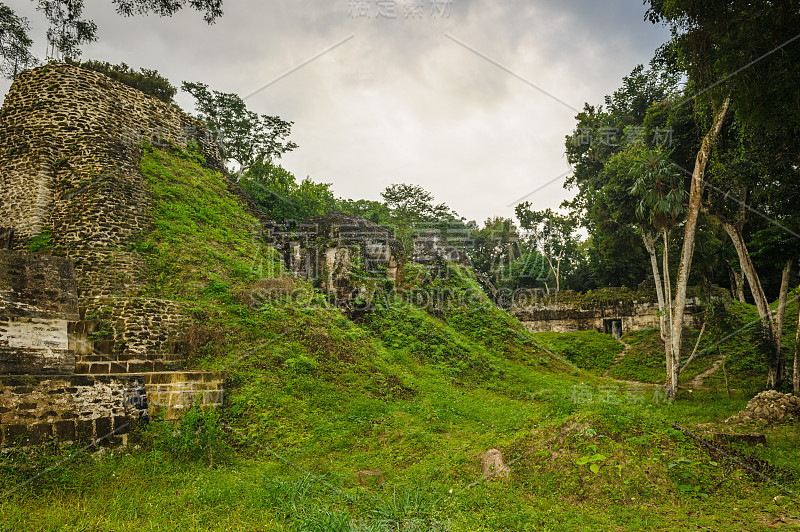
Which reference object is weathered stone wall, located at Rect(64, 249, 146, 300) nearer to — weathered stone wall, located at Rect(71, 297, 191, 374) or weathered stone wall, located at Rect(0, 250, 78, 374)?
weathered stone wall, located at Rect(71, 297, 191, 374)

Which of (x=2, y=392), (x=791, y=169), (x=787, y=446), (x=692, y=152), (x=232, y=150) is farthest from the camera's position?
(x=232, y=150)

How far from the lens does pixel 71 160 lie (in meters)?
11.3

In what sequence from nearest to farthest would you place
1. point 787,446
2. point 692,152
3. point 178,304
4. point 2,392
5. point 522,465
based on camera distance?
1. point 2,392
2. point 522,465
3. point 787,446
4. point 178,304
5. point 692,152

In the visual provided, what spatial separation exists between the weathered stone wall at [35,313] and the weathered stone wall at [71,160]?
2.83 m

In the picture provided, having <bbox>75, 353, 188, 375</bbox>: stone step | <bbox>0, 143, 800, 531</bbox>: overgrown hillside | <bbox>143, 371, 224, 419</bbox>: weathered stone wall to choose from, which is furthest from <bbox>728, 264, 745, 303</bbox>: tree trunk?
<bbox>75, 353, 188, 375</bbox>: stone step

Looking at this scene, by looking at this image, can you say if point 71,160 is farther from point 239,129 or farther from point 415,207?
point 415,207

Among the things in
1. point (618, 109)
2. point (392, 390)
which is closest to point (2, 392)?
point (392, 390)

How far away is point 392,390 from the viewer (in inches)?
386

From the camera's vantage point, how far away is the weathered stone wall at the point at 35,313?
6.25 m

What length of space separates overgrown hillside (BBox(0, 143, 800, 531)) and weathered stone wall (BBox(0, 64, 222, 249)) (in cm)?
83

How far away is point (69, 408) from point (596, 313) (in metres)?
25.6

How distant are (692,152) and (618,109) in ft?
46.3

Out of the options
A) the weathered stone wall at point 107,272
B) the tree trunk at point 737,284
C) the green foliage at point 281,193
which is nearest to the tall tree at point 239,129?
the green foliage at point 281,193

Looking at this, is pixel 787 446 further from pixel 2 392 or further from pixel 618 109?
pixel 618 109
